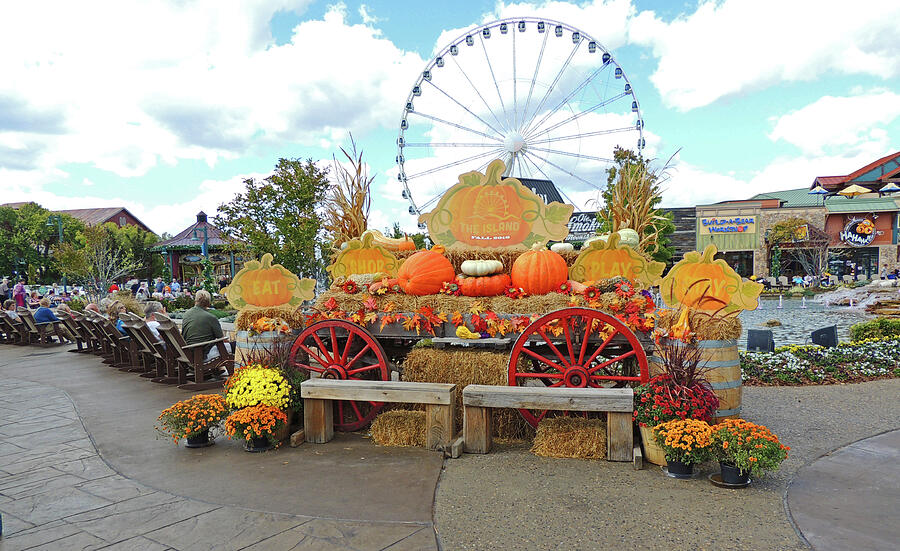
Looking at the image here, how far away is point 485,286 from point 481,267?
20 cm

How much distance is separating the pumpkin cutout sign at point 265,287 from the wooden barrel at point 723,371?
3.67m

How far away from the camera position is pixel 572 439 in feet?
14.7

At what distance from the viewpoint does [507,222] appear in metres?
6.43

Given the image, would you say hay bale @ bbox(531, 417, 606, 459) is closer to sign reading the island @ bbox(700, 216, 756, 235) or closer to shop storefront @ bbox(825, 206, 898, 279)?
sign reading the island @ bbox(700, 216, 756, 235)

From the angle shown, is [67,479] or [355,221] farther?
[355,221]

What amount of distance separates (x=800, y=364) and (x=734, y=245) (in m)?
28.0

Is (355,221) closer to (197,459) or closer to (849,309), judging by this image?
(197,459)

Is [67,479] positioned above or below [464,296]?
below

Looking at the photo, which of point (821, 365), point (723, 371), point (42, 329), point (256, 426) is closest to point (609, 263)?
point (723, 371)

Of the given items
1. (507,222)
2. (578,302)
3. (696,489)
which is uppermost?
(507,222)

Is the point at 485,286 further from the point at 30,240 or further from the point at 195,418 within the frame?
the point at 30,240

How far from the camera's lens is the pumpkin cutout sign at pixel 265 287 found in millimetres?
5805

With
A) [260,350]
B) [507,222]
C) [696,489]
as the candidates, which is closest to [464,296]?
[507,222]

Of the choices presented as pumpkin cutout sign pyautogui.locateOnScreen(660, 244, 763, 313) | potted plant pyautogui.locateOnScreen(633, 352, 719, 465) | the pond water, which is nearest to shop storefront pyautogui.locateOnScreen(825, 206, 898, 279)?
the pond water
